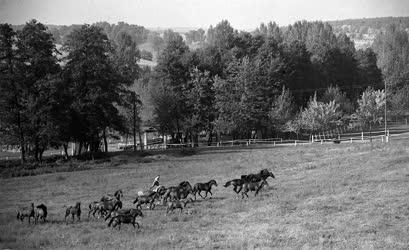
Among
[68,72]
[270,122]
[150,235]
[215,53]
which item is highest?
[215,53]

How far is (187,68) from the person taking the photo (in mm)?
97438

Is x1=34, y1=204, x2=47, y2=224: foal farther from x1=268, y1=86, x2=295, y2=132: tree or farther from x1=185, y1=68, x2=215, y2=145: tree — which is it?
x1=268, y1=86, x2=295, y2=132: tree

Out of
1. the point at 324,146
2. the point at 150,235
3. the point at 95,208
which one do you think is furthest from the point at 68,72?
the point at 150,235

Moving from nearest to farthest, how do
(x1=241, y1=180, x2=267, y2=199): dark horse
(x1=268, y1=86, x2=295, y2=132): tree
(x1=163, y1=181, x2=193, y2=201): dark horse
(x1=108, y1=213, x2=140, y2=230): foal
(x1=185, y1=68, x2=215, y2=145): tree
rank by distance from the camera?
(x1=108, y1=213, x2=140, y2=230): foal < (x1=163, y1=181, x2=193, y2=201): dark horse < (x1=241, y1=180, x2=267, y2=199): dark horse < (x1=185, y1=68, x2=215, y2=145): tree < (x1=268, y1=86, x2=295, y2=132): tree

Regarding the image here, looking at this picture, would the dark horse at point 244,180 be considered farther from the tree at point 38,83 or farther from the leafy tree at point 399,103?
the leafy tree at point 399,103

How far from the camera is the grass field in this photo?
22.5 metres

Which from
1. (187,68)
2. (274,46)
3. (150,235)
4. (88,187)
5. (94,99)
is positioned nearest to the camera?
(150,235)

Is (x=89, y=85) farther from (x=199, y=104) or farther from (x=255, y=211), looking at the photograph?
(x=255, y=211)

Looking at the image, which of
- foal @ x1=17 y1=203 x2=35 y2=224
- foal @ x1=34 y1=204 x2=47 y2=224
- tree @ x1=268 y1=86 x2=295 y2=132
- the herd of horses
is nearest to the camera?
the herd of horses

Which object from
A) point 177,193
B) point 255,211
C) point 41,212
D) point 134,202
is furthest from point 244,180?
point 41,212

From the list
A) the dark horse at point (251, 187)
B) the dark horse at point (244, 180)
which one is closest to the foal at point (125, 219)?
the dark horse at point (251, 187)

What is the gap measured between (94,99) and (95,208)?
1523 inches

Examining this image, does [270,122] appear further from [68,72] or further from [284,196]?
[284,196]

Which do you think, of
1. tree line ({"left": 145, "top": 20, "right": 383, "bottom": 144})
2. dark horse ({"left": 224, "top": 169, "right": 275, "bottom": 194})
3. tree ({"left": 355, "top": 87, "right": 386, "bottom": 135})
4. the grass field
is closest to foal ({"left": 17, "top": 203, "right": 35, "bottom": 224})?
the grass field
